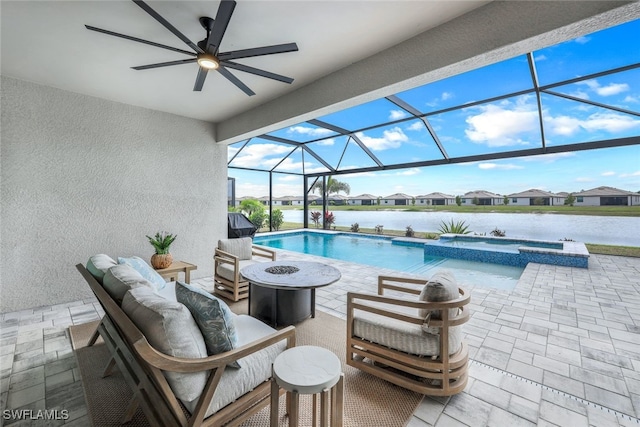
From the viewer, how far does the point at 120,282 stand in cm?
174

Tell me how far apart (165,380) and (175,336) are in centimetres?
23

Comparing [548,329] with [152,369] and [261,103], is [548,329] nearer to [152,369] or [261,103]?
[152,369]

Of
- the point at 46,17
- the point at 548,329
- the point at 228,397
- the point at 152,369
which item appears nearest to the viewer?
the point at 152,369

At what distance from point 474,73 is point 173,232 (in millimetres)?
5899

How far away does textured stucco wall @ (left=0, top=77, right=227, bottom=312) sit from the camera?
3.53 meters

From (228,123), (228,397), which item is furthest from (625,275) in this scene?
(228,123)

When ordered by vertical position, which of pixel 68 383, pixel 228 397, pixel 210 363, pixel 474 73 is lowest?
pixel 68 383

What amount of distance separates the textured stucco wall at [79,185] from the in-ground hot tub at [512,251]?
7.05 metres

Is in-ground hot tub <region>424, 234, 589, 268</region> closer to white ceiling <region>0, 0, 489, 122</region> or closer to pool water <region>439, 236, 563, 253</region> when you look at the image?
pool water <region>439, 236, 563, 253</region>

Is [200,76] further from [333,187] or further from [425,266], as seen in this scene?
[333,187]

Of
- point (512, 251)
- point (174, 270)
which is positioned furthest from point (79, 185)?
point (512, 251)

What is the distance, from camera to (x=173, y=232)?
4.95 metres

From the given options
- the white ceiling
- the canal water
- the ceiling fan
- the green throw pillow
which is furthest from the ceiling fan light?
the canal water

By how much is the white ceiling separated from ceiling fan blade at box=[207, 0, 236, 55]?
0.36 metres
